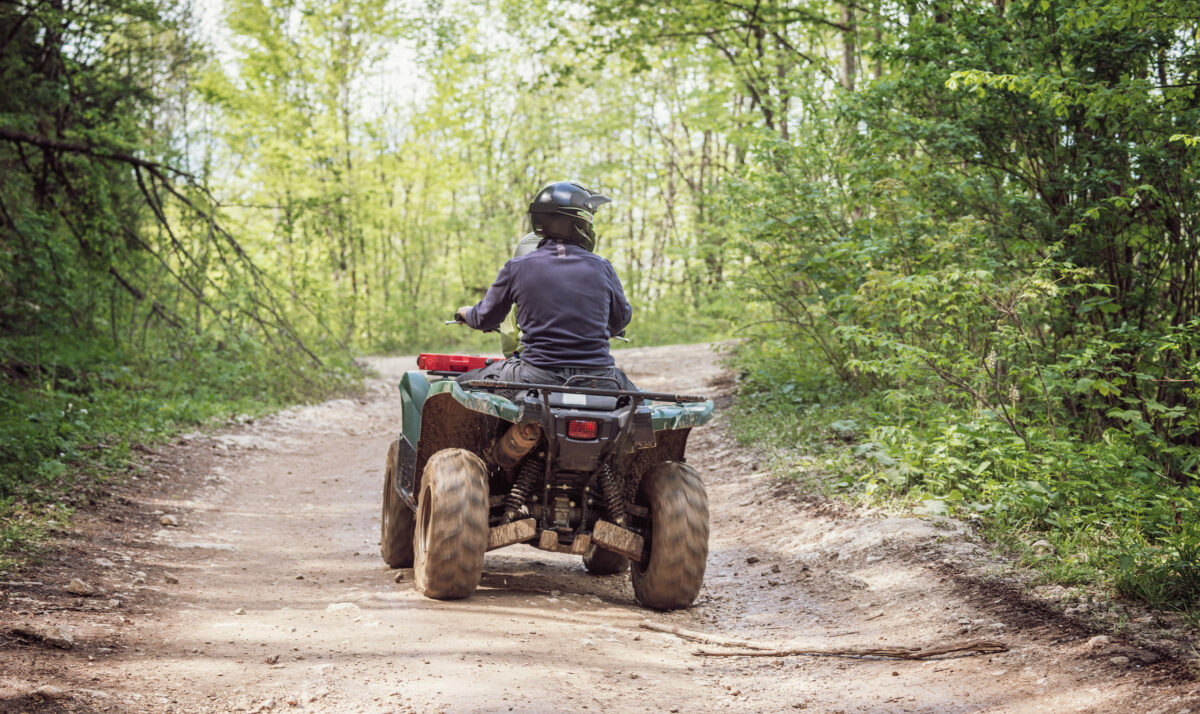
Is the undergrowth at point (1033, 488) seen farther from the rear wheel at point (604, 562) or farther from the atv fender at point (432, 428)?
the atv fender at point (432, 428)

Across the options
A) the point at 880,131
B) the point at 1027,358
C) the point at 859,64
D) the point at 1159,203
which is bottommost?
the point at 1027,358

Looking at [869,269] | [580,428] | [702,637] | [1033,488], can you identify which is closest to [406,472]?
[580,428]

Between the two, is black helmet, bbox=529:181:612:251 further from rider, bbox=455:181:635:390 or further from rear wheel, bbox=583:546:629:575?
rear wheel, bbox=583:546:629:575

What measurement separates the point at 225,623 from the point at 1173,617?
4217mm

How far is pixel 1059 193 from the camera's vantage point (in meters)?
7.54

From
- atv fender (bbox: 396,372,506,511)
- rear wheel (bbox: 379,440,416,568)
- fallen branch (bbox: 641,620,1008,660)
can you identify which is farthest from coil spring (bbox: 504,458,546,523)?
rear wheel (bbox: 379,440,416,568)

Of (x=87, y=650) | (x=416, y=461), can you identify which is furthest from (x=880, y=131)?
(x=87, y=650)

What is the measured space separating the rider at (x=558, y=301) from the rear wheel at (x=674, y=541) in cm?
59

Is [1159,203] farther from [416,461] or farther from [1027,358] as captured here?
[416,461]

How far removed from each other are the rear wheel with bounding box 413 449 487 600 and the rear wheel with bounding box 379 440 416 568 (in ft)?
3.16

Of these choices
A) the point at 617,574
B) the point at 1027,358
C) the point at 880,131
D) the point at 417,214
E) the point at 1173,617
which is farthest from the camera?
the point at 417,214

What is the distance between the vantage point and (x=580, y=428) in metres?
4.62

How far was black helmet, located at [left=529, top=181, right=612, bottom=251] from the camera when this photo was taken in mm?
5203

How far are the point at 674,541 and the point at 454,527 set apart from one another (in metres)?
1.15
